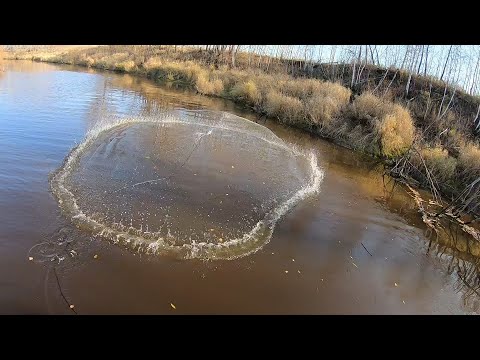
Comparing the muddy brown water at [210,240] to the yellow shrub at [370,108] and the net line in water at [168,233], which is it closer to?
the net line in water at [168,233]

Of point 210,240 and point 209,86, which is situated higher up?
point 209,86

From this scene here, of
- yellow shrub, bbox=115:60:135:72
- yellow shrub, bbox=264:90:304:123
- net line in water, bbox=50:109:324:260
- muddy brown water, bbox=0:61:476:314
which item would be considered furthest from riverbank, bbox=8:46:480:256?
yellow shrub, bbox=115:60:135:72

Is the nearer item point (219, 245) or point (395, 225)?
point (219, 245)

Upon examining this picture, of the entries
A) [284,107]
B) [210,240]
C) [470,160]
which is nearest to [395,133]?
[470,160]

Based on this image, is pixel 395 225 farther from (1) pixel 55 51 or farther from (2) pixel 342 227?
(1) pixel 55 51

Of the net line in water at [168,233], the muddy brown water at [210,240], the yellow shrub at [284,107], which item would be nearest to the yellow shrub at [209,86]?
the yellow shrub at [284,107]

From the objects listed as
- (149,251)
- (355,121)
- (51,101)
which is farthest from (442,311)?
(51,101)

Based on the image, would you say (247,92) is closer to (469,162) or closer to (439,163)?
(439,163)
